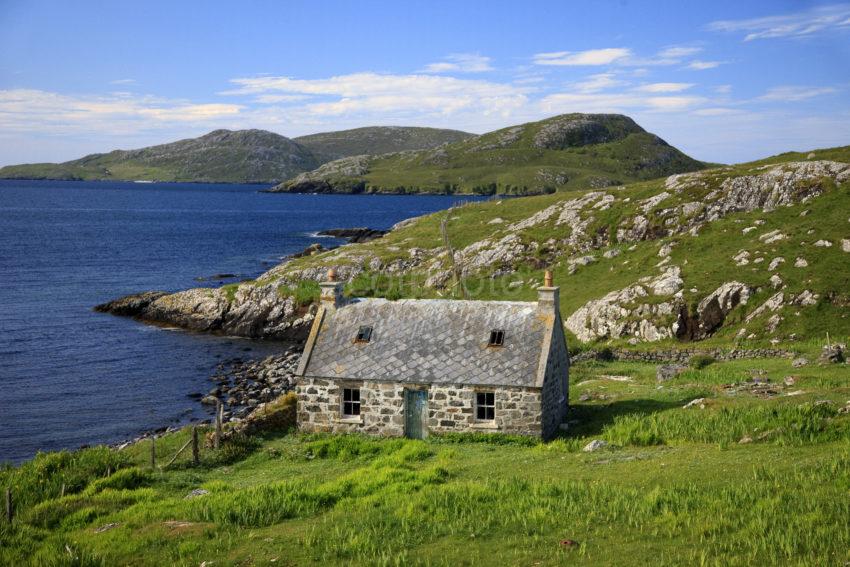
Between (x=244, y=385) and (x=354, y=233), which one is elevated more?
(x=354, y=233)

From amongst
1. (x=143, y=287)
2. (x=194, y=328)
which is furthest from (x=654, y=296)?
(x=143, y=287)

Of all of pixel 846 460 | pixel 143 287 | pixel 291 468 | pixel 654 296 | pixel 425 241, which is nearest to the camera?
pixel 846 460

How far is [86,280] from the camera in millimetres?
104875

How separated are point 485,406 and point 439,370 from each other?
2503 mm

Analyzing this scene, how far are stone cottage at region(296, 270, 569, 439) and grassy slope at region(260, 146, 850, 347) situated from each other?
20.8 metres

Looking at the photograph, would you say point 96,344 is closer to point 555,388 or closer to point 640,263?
point 640,263

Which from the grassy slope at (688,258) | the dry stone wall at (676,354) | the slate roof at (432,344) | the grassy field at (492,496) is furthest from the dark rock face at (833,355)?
the slate roof at (432,344)

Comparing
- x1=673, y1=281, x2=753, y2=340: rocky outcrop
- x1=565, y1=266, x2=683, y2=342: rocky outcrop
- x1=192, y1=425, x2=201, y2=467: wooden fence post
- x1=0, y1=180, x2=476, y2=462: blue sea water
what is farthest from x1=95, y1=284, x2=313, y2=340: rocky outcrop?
x1=192, y1=425, x2=201, y2=467: wooden fence post

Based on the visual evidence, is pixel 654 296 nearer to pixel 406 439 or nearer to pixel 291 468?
pixel 406 439

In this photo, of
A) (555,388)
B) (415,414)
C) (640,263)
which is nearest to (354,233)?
(640,263)

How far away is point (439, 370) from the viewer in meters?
32.4

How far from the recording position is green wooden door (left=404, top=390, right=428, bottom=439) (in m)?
32.3

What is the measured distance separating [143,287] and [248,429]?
72.1 m

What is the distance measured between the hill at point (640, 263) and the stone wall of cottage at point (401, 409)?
22124mm
